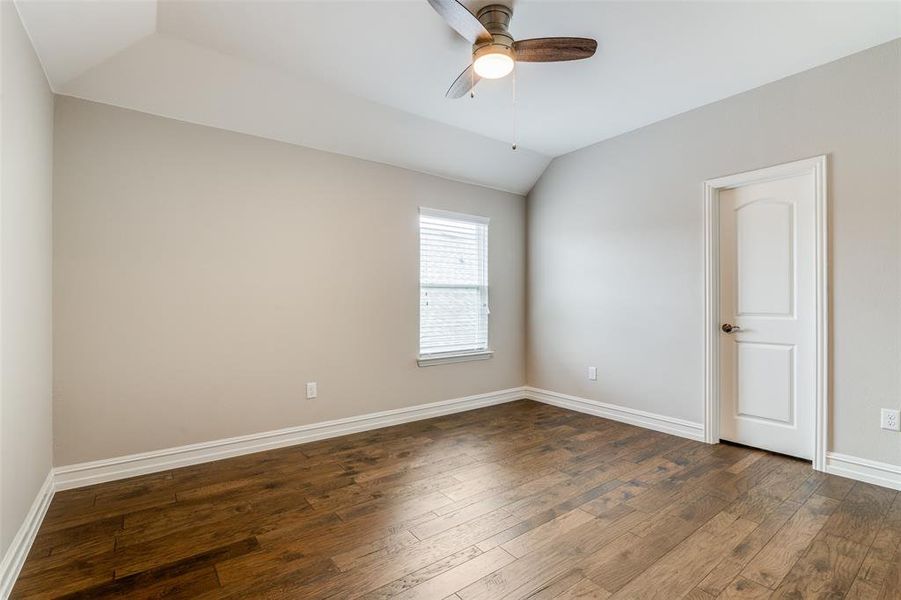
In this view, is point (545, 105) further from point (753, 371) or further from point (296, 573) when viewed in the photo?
point (296, 573)

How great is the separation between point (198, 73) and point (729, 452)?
14.9 feet

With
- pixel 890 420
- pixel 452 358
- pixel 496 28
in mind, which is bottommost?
pixel 890 420

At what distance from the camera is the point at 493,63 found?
7.11ft

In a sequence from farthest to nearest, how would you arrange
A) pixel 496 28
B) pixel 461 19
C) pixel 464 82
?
pixel 464 82
pixel 496 28
pixel 461 19

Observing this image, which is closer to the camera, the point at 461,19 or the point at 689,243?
the point at 461,19

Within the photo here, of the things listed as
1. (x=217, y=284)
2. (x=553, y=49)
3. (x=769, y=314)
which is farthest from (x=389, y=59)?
(x=769, y=314)

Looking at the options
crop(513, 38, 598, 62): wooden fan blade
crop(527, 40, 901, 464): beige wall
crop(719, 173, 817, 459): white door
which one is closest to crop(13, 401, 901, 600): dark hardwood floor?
crop(719, 173, 817, 459): white door

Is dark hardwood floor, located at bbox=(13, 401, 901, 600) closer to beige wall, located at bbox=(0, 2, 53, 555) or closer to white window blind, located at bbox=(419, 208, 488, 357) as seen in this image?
beige wall, located at bbox=(0, 2, 53, 555)

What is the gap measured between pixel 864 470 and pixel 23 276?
187 inches

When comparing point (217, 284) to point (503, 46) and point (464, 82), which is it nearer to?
point (464, 82)

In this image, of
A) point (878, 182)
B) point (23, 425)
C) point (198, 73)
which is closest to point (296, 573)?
point (23, 425)

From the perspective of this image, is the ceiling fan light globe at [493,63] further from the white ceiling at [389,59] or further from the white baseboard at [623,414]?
the white baseboard at [623,414]

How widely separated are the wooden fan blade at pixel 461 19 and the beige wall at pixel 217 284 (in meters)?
1.87

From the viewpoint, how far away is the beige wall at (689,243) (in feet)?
8.47
